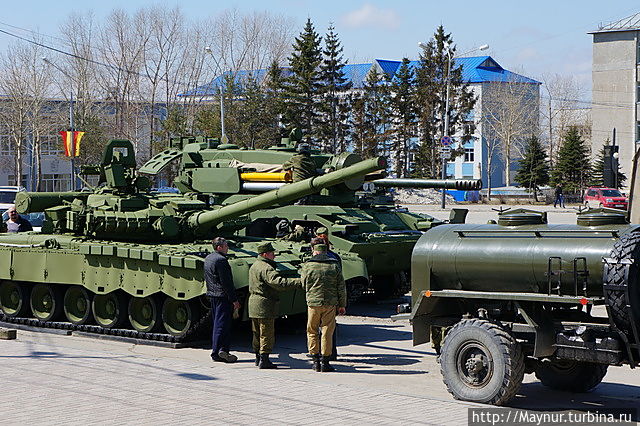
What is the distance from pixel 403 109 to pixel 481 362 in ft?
184

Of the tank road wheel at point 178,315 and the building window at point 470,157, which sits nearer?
the tank road wheel at point 178,315

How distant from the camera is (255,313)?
12.0 metres

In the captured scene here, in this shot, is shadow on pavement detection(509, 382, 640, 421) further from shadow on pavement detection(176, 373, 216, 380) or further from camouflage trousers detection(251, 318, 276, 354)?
shadow on pavement detection(176, 373, 216, 380)

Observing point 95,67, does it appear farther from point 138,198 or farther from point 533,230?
point 533,230

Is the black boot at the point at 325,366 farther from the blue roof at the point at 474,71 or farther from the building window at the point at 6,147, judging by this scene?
the blue roof at the point at 474,71

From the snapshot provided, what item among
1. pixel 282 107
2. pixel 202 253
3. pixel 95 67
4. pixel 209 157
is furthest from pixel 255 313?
pixel 95 67

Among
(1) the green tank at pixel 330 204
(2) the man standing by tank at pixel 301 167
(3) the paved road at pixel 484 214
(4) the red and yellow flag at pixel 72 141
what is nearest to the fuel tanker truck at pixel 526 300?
(1) the green tank at pixel 330 204

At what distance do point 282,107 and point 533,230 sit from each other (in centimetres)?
4990

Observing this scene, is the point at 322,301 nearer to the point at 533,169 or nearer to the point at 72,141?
the point at 72,141

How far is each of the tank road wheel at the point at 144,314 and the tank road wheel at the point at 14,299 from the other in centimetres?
242

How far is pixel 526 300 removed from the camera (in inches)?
368

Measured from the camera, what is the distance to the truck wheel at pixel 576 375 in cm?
1028

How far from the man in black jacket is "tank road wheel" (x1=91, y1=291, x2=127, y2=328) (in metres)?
2.46

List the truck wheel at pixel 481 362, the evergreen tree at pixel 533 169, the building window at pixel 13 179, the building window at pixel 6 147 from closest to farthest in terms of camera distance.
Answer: the truck wheel at pixel 481 362 < the evergreen tree at pixel 533 169 < the building window at pixel 6 147 < the building window at pixel 13 179
